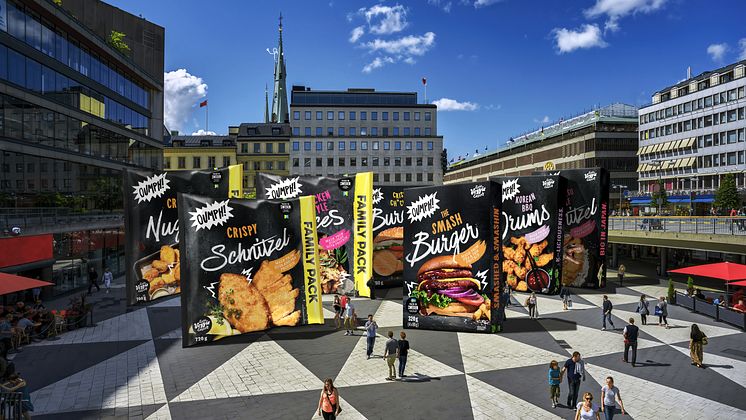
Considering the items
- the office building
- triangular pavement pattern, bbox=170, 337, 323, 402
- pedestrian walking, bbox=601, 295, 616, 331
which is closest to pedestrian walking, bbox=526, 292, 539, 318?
pedestrian walking, bbox=601, 295, 616, 331

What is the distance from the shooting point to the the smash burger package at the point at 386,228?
2833 cm

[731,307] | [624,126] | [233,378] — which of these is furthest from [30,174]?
[624,126]

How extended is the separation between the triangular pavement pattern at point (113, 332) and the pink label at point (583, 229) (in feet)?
76.6

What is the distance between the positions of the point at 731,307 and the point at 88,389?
2672 centimetres

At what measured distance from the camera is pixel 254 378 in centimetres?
1502

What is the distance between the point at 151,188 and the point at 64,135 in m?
18.5

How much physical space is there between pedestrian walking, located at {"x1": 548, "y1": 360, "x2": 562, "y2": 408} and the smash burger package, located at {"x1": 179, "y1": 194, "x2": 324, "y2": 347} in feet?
28.8

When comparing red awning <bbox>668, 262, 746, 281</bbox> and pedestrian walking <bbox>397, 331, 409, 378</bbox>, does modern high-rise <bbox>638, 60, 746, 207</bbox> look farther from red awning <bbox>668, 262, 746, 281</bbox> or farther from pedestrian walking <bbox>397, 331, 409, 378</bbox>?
pedestrian walking <bbox>397, 331, 409, 378</bbox>

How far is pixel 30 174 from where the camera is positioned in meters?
29.6

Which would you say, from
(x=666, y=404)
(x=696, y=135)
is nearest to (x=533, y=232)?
(x=666, y=404)

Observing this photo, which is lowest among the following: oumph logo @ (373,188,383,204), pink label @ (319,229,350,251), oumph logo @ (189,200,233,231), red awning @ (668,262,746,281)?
red awning @ (668,262,746,281)

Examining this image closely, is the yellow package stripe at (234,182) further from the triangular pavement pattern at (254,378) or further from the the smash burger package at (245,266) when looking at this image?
the triangular pavement pattern at (254,378)

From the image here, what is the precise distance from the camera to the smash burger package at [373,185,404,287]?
28.3 metres

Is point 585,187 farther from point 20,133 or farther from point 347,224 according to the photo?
point 20,133
